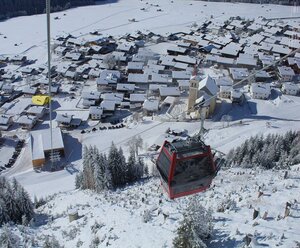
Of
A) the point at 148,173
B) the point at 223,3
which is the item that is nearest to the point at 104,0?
the point at 223,3

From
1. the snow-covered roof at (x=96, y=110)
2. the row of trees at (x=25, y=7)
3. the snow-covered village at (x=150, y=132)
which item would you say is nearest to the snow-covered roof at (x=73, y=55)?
the snow-covered village at (x=150, y=132)

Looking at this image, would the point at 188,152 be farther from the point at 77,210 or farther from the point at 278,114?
the point at 278,114

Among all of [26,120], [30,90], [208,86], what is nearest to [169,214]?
[208,86]

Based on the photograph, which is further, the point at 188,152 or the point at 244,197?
Result: the point at 244,197

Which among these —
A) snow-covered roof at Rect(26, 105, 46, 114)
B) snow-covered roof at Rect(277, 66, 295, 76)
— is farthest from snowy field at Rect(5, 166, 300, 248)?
snow-covered roof at Rect(277, 66, 295, 76)

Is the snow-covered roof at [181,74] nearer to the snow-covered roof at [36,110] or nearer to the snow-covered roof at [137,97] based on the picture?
the snow-covered roof at [137,97]

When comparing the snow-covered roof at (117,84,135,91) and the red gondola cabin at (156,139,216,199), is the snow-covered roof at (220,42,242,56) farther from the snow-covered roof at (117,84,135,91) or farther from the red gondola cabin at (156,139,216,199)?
the red gondola cabin at (156,139,216,199)

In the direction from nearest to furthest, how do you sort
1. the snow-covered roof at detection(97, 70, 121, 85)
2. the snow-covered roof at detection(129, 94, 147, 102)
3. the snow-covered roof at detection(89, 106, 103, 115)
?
the snow-covered roof at detection(89, 106, 103, 115) < the snow-covered roof at detection(129, 94, 147, 102) < the snow-covered roof at detection(97, 70, 121, 85)
